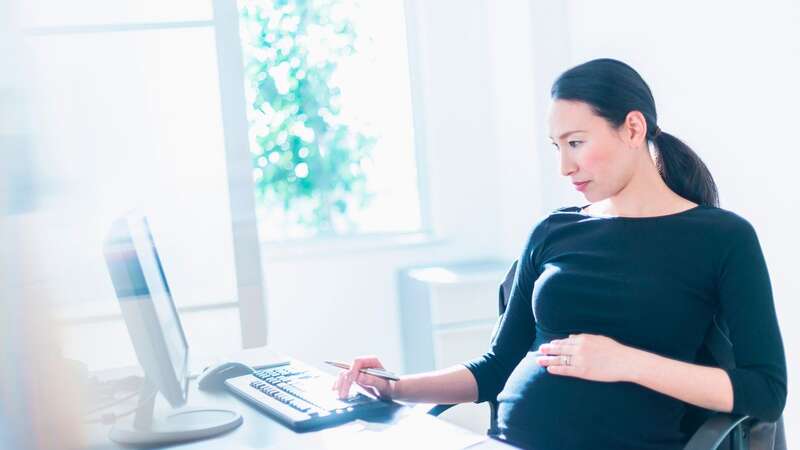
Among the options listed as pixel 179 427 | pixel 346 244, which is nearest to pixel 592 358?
pixel 179 427

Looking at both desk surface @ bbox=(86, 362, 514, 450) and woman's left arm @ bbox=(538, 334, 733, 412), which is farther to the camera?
woman's left arm @ bbox=(538, 334, 733, 412)

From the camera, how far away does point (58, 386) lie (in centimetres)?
76

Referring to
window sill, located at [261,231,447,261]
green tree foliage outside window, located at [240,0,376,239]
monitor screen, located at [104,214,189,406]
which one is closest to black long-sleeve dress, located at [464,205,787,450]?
monitor screen, located at [104,214,189,406]

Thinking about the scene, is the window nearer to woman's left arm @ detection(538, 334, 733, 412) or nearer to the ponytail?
the ponytail

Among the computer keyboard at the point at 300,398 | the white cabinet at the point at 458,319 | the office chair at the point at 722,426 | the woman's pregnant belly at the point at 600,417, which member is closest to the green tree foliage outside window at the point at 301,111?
the white cabinet at the point at 458,319

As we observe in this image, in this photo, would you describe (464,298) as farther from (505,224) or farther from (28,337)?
(28,337)

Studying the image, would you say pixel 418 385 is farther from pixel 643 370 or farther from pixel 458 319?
pixel 458 319

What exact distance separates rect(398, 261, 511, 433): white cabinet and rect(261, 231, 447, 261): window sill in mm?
322

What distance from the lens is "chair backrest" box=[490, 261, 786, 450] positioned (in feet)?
4.36

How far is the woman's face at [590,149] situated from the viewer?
1519 mm

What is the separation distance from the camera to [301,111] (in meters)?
3.58

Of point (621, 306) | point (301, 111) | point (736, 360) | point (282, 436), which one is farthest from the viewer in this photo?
point (301, 111)

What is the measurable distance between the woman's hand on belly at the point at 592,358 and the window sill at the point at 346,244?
2124 millimetres

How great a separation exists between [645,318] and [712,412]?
0.19 m
